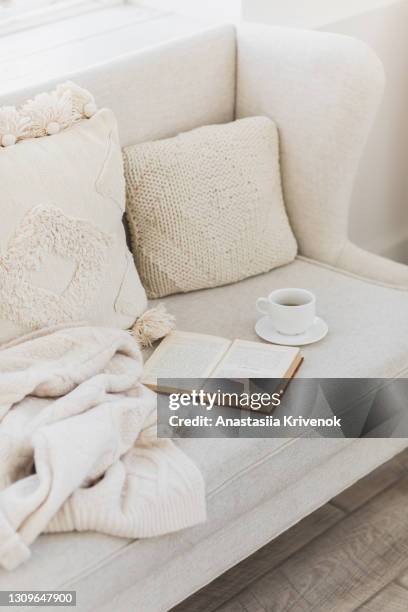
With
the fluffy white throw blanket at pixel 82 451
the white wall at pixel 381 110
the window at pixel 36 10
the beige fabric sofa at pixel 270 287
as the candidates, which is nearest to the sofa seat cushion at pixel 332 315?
the beige fabric sofa at pixel 270 287

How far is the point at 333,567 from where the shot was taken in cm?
170

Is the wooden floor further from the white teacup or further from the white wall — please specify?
the white wall

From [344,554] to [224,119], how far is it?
1.00 metres

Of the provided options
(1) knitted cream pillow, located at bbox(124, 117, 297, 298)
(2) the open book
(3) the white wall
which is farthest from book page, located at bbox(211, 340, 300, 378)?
(3) the white wall

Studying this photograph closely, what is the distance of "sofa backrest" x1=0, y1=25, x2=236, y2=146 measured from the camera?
1802mm

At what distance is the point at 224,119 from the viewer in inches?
80.5

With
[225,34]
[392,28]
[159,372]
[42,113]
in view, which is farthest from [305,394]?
[392,28]

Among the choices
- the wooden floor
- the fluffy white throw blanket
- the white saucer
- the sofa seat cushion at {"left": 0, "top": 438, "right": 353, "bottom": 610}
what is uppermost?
the fluffy white throw blanket

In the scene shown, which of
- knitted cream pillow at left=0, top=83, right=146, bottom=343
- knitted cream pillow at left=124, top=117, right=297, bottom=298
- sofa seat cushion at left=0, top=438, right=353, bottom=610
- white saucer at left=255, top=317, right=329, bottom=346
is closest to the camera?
sofa seat cushion at left=0, top=438, right=353, bottom=610

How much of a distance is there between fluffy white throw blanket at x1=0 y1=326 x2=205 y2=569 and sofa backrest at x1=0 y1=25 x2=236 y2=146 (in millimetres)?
540

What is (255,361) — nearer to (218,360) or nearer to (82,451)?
(218,360)

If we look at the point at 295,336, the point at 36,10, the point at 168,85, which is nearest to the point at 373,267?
the point at 295,336

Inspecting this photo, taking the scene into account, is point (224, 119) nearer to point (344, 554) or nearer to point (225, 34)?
point (225, 34)

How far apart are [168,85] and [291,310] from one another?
61cm
